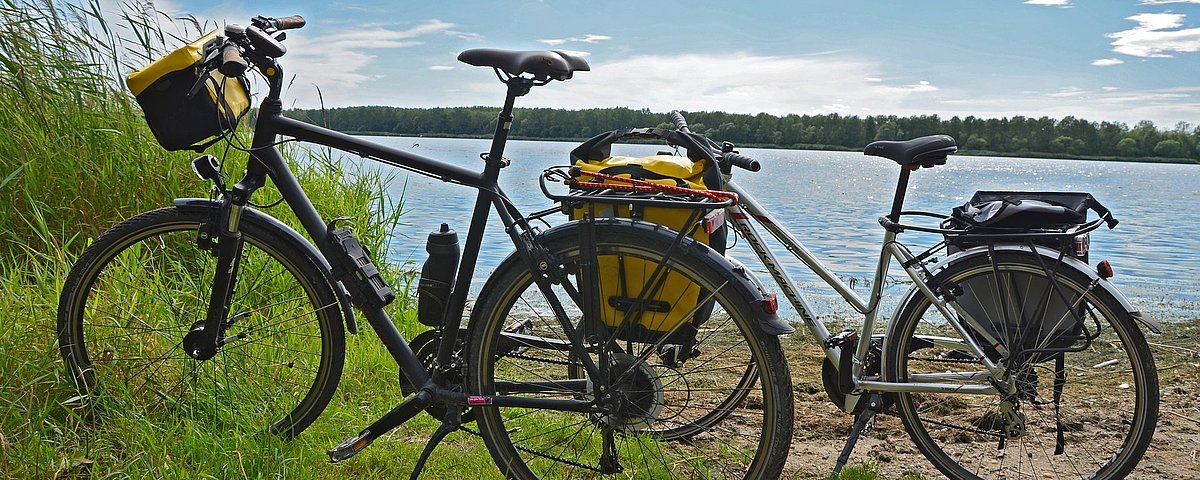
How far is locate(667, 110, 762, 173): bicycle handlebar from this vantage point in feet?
9.80

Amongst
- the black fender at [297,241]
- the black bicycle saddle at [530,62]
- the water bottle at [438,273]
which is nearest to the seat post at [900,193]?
the black bicycle saddle at [530,62]

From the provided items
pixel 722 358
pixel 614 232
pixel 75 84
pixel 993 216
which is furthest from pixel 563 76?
pixel 75 84

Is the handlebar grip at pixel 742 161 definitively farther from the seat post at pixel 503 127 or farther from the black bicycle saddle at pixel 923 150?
the seat post at pixel 503 127

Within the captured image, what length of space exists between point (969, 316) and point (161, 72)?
2794 millimetres

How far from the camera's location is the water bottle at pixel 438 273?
9.09ft

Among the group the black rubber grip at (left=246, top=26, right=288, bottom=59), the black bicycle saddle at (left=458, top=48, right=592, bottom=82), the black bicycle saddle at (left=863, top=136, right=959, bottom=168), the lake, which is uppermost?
the black rubber grip at (left=246, top=26, right=288, bottom=59)

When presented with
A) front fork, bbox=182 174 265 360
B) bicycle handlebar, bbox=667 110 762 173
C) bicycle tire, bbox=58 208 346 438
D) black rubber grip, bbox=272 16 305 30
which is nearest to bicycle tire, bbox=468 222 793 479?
bicycle handlebar, bbox=667 110 762 173

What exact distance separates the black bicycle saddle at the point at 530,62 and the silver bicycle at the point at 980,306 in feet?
1.91

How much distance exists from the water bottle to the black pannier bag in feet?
5.64

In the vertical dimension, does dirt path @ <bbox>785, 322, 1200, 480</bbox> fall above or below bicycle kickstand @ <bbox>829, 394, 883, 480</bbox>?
below

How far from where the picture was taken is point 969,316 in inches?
118

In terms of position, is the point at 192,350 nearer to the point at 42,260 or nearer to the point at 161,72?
the point at 161,72

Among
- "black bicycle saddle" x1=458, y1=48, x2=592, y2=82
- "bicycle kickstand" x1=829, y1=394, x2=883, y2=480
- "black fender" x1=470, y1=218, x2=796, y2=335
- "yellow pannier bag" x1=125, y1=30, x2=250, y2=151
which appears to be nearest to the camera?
"black fender" x1=470, y1=218, x2=796, y2=335

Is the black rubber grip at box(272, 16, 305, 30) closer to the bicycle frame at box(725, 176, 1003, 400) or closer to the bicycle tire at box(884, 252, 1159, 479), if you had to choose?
the bicycle frame at box(725, 176, 1003, 400)
